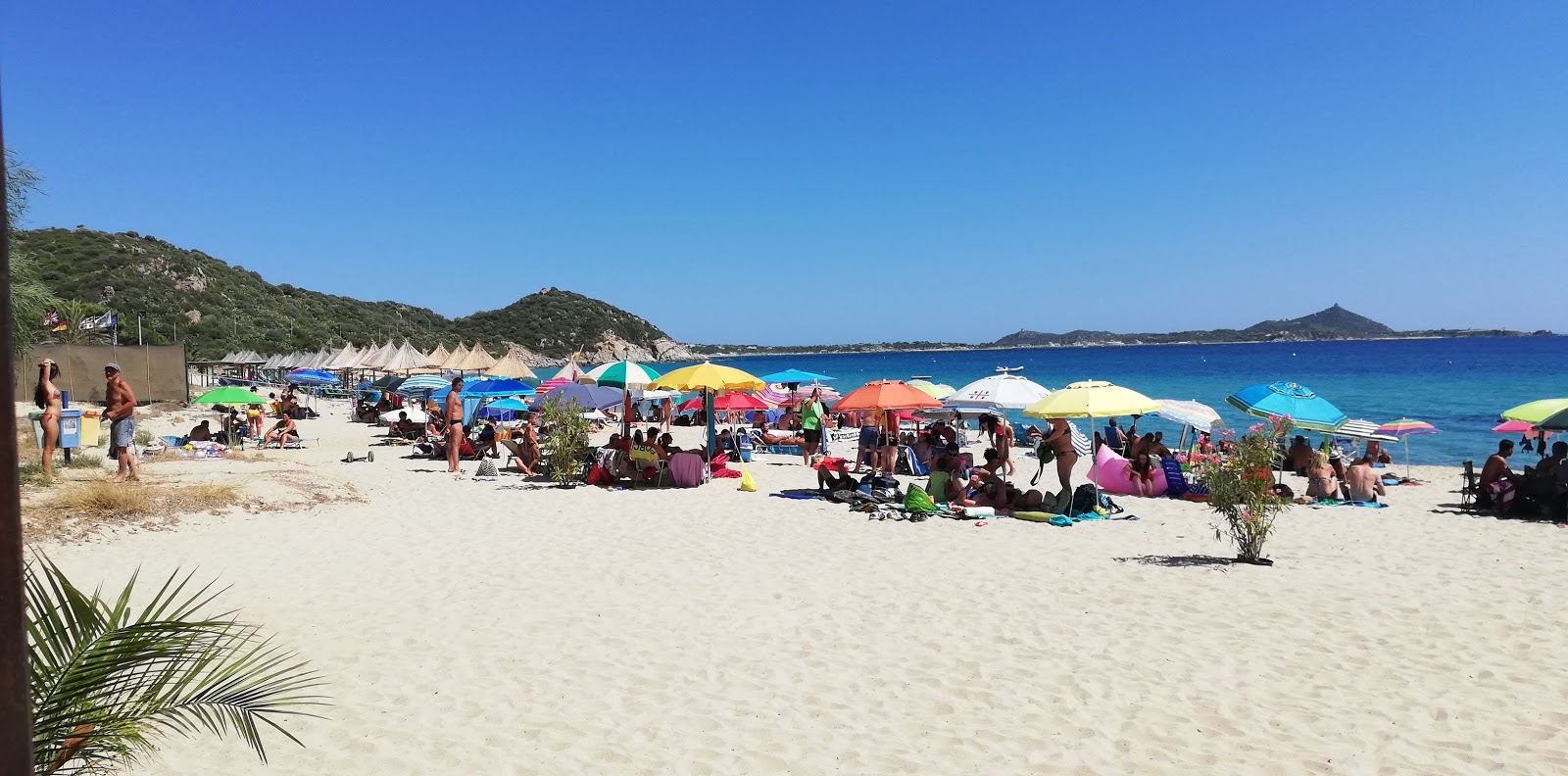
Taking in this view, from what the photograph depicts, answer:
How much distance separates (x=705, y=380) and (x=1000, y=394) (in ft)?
16.1

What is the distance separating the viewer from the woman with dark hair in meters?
9.91

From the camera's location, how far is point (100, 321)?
3412cm

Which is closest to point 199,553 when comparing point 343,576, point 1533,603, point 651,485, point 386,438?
point 343,576

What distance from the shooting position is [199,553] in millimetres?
7727

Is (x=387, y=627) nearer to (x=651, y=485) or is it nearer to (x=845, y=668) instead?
(x=845, y=668)

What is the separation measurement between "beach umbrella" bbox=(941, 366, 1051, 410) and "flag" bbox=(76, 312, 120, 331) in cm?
3061

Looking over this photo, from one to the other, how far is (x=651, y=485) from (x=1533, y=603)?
9.44 metres

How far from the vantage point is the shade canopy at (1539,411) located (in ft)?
35.4

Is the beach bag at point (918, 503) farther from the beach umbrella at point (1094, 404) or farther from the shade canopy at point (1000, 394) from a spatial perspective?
the shade canopy at point (1000, 394)

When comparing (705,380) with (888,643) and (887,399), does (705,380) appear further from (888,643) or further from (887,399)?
(888,643)

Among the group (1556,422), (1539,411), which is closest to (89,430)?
(1556,422)

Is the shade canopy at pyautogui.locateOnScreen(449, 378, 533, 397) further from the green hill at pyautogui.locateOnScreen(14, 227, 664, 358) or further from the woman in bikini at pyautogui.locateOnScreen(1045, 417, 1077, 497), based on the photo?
the green hill at pyautogui.locateOnScreen(14, 227, 664, 358)

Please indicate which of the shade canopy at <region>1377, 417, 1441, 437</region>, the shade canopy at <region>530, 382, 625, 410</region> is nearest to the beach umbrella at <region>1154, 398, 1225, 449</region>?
the shade canopy at <region>1377, 417, 1441, 437</region>

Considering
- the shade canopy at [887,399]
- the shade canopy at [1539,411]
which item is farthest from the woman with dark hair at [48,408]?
the shade canopy at [1539,411]
